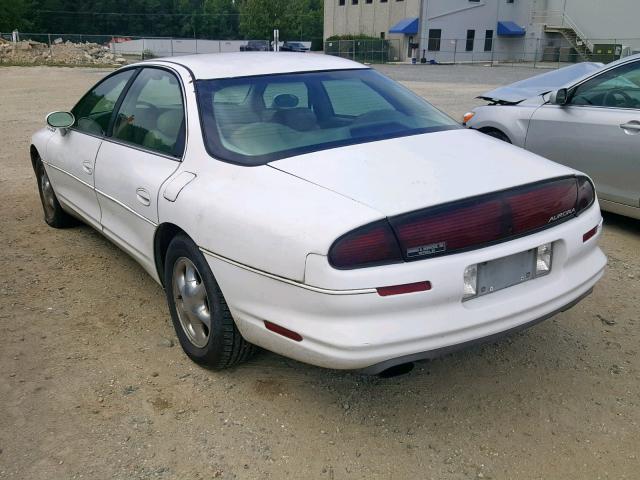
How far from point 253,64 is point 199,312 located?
1588 mm

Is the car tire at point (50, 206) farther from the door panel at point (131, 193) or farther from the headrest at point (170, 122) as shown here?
the headrest at point (170, 122)

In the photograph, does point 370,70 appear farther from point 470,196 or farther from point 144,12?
point 144,12

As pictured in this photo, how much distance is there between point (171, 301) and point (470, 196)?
1.77 m

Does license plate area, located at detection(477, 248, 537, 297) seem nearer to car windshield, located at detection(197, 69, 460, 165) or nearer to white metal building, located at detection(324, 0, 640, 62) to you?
car windshield, located at detection(197, 69, 460, 165)

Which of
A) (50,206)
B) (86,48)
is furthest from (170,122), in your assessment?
(86,48)

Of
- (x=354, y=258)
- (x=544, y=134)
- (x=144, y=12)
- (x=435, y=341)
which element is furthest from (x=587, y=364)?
(x=144, y=12)

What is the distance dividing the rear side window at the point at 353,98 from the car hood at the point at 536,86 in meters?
3.26

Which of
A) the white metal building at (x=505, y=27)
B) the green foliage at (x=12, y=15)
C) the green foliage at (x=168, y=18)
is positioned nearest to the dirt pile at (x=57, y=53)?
the white metal building at (x=505, y=27)

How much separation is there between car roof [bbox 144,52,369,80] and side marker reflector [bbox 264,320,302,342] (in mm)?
1638

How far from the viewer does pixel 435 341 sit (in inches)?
99.0

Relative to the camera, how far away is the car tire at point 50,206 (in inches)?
217

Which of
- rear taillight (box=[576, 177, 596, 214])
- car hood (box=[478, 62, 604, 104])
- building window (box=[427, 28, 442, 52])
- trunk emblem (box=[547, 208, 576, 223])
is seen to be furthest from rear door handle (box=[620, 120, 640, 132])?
building window (box=[427, 28, 442, 52])

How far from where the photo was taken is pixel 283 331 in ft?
8.63

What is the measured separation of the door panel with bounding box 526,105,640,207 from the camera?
Result: 203 inches
